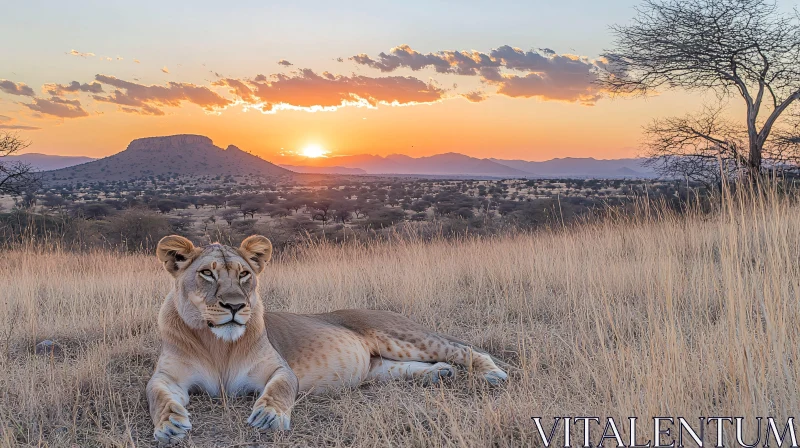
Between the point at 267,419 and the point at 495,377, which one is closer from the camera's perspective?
the point at 267,419

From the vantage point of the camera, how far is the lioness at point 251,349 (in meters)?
3.86

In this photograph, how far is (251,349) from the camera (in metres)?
4.25

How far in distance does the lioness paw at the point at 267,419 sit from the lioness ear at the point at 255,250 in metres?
1.16

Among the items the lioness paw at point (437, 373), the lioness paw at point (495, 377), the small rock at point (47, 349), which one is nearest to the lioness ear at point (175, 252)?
the lioness paw at point (437, 373)

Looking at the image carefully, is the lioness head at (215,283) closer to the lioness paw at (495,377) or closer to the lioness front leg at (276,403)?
the lioness front leg at (276,403)

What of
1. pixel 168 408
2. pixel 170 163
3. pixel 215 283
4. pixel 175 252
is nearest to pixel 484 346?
pixel 215 283

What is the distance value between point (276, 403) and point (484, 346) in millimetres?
2838

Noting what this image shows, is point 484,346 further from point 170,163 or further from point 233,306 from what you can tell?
point 170,163

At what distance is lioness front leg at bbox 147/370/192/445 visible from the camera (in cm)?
353

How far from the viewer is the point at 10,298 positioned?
321 inches

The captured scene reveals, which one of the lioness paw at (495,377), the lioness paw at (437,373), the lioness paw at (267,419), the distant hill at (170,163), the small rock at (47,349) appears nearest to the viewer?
the lioness paw at (267,419)

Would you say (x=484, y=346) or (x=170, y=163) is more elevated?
(x=170, y=163)

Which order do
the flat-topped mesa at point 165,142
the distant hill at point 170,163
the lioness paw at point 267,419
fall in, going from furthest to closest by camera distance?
the flat-topped mesa at point 165,142 < the distant hill at point 170,163 < the lioness paw at point 267,419

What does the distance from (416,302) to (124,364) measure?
11.9 ft
